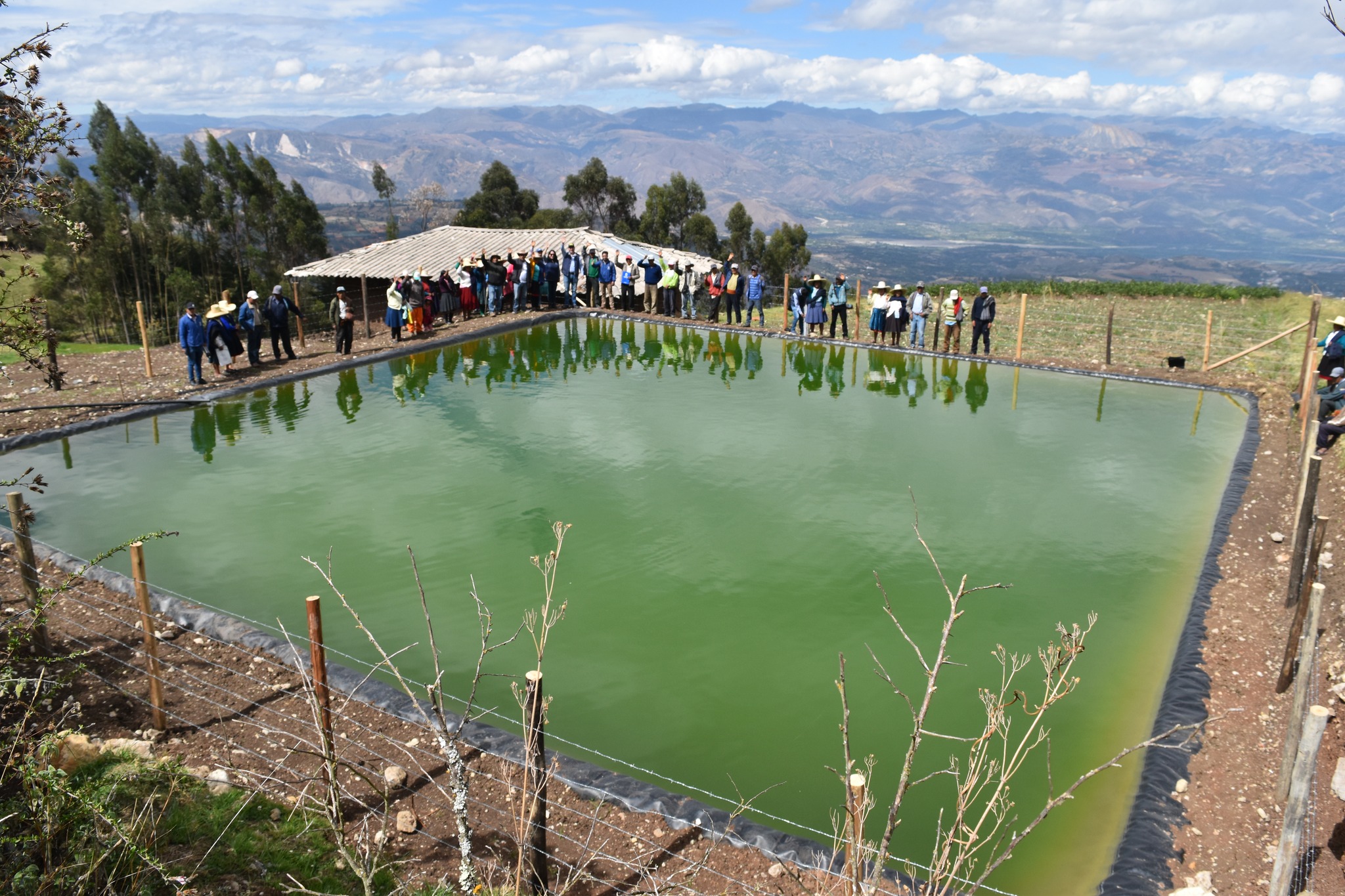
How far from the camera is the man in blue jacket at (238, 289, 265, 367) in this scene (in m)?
15.5

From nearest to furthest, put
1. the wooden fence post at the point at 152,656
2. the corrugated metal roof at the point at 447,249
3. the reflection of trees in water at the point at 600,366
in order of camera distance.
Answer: the wooden fence post at the point at 152,656 → the reflection of trees in water at the point at 600,366 → the corrugated metal roof at the point at 447,249

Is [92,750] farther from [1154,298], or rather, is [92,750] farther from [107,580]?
[1154,298]

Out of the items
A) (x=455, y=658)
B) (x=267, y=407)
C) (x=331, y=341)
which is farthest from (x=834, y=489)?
(x=331, y=341)

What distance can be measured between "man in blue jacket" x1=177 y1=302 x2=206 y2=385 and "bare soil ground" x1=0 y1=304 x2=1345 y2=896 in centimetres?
759

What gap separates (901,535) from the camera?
9266 mm

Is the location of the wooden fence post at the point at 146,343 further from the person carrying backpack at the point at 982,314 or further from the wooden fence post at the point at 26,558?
the person carrying backpack at the point at 982,314

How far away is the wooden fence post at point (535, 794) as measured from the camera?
3705 mm

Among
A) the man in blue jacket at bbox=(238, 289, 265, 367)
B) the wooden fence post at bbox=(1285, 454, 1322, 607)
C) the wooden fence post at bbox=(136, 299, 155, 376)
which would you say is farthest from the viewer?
the man in blue jacket at bbox=(238, 289, 265, 367)

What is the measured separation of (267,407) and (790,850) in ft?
39.5

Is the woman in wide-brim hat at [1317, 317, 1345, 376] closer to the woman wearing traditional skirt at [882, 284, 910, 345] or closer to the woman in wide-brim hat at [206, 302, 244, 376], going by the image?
the woman wearing traditional skirt at [882, 284, 910, 345]

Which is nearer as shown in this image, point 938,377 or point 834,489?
point 834,489

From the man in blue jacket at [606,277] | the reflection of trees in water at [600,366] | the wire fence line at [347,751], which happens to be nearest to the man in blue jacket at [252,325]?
the reflection of trees in water at [600,366]

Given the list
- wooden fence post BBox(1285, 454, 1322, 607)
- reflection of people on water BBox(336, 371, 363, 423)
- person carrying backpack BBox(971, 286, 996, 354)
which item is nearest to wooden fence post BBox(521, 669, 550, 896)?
wooden fence post BBox(1285, 454, 1322, 607)

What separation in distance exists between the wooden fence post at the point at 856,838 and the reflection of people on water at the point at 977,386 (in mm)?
11845
